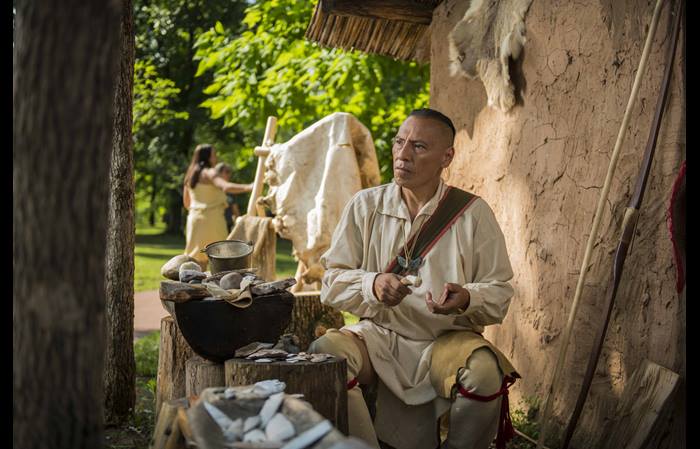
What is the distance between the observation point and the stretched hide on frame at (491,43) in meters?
4.55

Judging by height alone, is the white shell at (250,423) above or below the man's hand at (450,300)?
below

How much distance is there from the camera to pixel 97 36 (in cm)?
200

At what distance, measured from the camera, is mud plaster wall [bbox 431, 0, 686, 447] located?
11.7 ft

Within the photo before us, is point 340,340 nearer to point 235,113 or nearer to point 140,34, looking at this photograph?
point 235,113

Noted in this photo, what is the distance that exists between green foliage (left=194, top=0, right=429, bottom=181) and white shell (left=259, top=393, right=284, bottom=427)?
6964mm

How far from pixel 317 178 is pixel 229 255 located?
7.99 ft

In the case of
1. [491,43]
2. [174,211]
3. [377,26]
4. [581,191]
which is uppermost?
[377,26]

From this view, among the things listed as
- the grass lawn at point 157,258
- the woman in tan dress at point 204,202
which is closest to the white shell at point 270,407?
the woman in tan dress at point 204,202

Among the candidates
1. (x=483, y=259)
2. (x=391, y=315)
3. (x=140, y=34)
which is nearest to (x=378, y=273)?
(x=391, y=315)

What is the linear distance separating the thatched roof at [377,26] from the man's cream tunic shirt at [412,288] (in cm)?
272

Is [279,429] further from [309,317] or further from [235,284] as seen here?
[309,317]

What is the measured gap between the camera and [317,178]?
658 cm

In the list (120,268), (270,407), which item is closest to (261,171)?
(120,268)

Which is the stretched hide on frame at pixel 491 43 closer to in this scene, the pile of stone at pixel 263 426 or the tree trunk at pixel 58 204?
the pile of stone at pixel 263 426
